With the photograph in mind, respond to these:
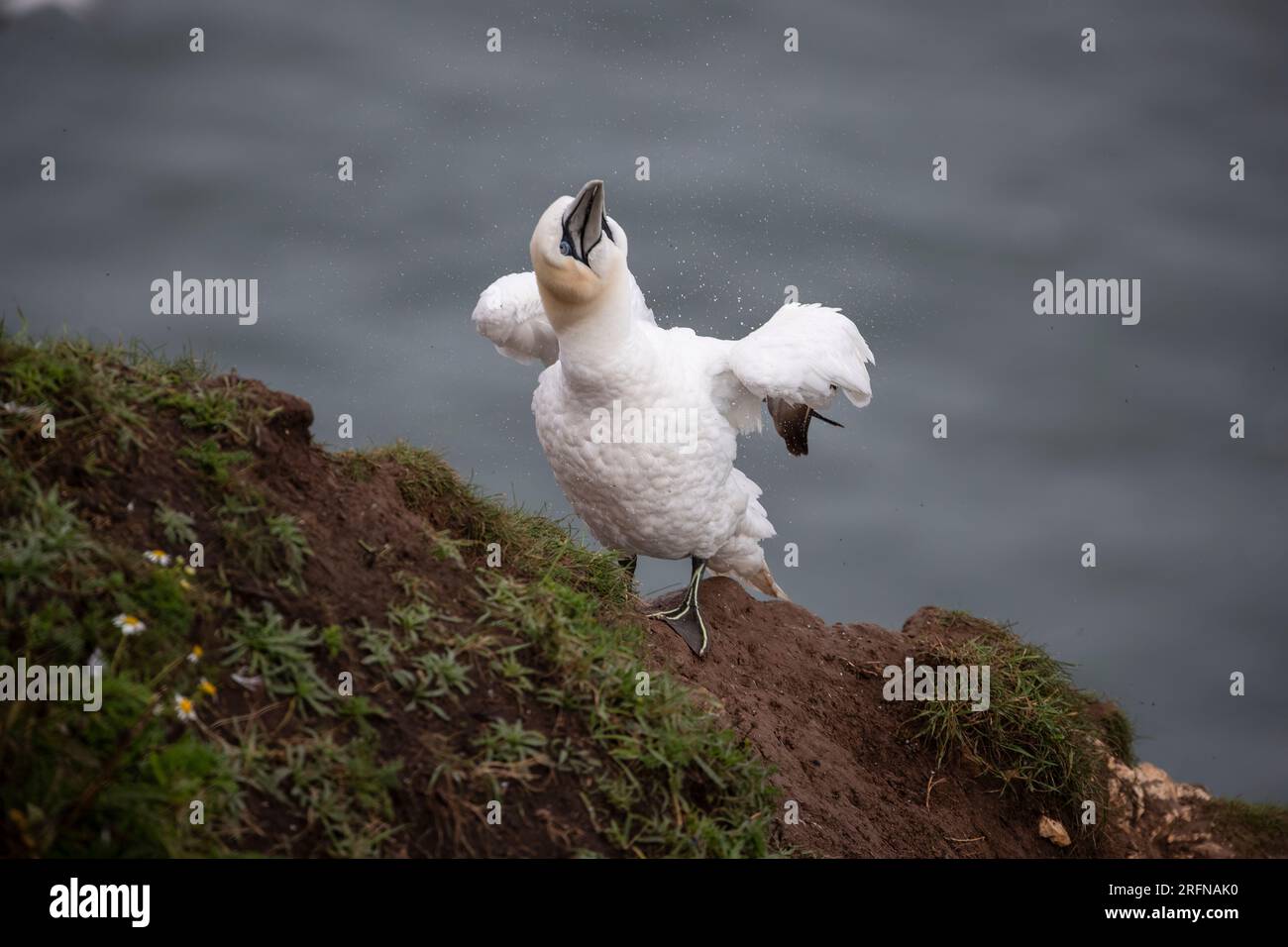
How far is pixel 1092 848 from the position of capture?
762cm

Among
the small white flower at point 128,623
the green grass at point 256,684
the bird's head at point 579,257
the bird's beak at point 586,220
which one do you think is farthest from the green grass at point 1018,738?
the small white flower at point 128,623

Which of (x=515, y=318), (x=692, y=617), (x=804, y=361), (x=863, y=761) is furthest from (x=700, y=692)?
(x=515, y=318)

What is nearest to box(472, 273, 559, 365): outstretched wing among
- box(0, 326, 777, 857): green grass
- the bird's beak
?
the bird's beak

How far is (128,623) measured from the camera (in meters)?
4.23

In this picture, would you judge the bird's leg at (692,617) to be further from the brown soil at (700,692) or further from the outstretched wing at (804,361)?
the outstretched wing at (804,361)

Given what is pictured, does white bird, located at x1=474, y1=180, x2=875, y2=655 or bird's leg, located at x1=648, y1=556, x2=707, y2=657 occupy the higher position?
white bird, located at x1=474, y1=180, x2=875, y2=655

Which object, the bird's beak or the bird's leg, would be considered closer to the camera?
the bird's beak

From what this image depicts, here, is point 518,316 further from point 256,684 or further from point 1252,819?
point 1252,819

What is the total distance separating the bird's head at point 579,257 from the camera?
6336mm

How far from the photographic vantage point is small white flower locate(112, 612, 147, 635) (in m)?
4.21

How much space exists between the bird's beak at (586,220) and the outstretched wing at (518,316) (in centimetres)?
103

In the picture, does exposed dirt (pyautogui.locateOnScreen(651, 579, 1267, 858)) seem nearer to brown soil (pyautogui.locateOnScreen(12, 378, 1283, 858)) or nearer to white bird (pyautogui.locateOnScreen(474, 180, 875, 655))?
brown soil (pyautogui.locateOnScreen(12, 378, 1283, 858))

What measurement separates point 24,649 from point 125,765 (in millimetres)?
525
